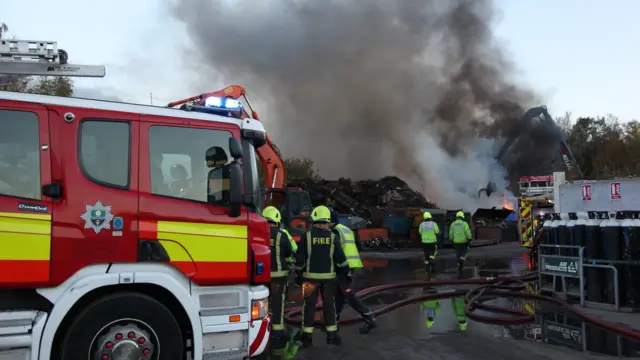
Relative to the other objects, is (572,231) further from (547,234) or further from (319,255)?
(319,255)

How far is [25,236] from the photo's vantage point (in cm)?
362

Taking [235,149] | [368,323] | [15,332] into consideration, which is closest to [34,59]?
[235,149]

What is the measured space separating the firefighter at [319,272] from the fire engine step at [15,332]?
3.02 metres

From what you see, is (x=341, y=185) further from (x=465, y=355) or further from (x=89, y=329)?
(x=89, y=329)

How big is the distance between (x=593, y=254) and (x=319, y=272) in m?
4.33

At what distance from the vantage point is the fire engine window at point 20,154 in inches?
146

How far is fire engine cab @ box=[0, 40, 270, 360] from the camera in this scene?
3650 millimetres

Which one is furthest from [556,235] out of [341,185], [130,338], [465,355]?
[341,185]

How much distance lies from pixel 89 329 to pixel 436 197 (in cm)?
2926

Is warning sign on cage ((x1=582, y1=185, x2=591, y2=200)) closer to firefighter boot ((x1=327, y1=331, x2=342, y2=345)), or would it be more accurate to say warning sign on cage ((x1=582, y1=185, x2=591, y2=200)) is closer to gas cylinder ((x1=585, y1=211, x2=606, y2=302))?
gas cylinder ((x1=585, y1=211, x2=606, y2=302))

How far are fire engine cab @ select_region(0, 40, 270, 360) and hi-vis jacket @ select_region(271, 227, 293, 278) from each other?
1.75 metres

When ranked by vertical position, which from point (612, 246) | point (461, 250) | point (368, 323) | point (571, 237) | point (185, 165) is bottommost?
point (368, 323)

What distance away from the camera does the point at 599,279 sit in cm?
771

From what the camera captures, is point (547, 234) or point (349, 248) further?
point (547, 234)
